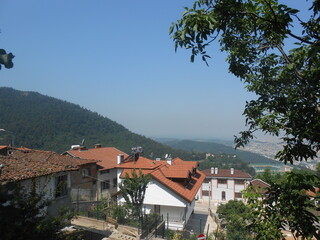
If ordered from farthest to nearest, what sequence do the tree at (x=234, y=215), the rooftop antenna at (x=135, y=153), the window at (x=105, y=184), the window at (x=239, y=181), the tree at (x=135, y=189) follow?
1. the window at (x=239, y=181)
2. the rooftop antenna at (x=135, y=153)
3. the window at (x=105, y=184)
4. the tree at (x=135, y=189)
5. the tree at (x=234, y=215)

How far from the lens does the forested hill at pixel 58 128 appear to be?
287 feet

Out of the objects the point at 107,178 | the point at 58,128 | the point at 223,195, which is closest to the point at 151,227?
the point at 107,178

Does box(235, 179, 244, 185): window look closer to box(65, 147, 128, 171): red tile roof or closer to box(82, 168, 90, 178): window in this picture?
box(65, 147, 128, 171): red tile roof

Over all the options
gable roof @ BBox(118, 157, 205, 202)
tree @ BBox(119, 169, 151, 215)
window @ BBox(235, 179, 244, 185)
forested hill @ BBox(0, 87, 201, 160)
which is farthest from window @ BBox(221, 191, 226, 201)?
tree @ BBox(119, 169, 151, 215)

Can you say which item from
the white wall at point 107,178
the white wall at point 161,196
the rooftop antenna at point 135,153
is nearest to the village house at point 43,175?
the white wall at point 161,196

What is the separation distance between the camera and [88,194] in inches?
984

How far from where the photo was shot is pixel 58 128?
106 m

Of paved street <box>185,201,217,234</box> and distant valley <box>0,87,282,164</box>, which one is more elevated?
distant valley <box>0,87,282,164</box>

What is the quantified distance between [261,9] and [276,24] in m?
0.53

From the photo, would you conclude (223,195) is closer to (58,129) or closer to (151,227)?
(151,227)

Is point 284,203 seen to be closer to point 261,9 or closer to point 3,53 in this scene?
point 261,9

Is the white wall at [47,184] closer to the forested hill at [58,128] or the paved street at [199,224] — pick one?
the paved street at [199,224]

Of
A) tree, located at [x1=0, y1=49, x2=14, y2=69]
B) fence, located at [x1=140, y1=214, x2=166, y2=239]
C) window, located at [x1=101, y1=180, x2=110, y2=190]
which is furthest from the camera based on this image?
window, located at [x1=101, y1=180, x2=110, y2=190]

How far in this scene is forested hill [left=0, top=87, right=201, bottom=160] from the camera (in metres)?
87.4
